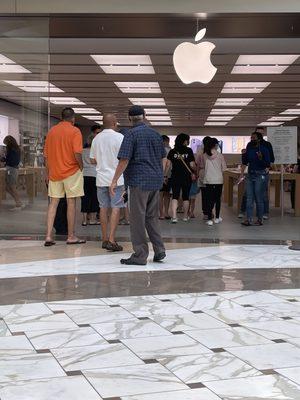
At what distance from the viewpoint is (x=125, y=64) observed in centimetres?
1226

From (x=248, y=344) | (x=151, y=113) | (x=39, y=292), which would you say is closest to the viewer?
(x=248, y=344)

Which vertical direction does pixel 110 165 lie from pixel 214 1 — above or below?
below

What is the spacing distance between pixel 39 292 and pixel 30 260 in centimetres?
148

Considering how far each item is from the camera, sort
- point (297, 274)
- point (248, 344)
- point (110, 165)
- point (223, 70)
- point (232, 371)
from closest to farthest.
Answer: point (232, 371), point (248, 344), point (297, 274), point (110, 165), point (223, 70)

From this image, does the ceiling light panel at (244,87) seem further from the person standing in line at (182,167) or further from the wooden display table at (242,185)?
the person standing in line at (182,167)

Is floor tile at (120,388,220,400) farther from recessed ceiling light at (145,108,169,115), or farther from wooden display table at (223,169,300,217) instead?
recessed ceiling light at (145,108,169,115)

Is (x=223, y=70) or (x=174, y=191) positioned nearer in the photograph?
(x=174, y=191)

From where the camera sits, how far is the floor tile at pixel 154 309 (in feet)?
13.6

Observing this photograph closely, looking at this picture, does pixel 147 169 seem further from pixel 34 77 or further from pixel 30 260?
pixel 34 77

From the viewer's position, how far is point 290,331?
3738mm

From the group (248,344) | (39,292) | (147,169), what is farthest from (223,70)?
(248,344)

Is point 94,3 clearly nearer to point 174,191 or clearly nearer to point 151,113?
point 174,191

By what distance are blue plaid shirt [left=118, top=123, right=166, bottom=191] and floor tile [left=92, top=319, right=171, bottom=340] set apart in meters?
1.95

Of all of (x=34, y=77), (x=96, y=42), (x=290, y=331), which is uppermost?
(x=96, y=42)
